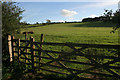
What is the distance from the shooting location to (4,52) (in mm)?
7648

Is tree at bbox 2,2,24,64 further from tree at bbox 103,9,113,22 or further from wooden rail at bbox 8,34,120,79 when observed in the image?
tree at bbox 103,9,113,22

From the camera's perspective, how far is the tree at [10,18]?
27.2 feet

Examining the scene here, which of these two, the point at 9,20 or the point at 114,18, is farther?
the point at 9,20

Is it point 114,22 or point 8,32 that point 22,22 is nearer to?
point 8,32

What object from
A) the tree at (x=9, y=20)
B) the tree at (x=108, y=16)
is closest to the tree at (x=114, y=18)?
the tree at (x=108, y=16)

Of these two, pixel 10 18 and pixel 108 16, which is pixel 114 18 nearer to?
pixel 108 16

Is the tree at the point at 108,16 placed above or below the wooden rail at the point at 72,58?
above

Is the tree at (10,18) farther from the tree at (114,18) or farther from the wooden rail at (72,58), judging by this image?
the tree at (114,18)

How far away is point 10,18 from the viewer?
8.60m

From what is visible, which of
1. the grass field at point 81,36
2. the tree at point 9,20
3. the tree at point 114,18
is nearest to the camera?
the tree at point 114,18

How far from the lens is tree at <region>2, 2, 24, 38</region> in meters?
8.30

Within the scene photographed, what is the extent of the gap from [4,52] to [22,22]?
3.21 m

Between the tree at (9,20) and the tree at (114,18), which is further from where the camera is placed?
the tree at (9,20)

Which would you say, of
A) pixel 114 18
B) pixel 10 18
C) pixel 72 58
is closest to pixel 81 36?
pixel 72 58
